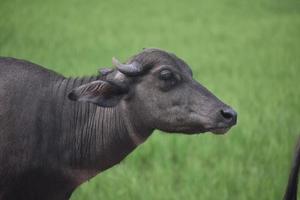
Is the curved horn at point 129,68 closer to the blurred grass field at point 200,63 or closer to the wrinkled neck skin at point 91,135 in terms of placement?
the wrinkled neck skin at point 91,135

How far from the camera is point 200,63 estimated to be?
7.13 m

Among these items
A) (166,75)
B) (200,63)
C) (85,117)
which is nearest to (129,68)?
(166,75)

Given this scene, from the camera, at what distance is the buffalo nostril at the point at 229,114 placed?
6.07 feet

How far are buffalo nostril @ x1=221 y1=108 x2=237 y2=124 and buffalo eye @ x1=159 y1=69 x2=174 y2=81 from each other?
0.28 meters

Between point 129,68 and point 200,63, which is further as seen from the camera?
point 200,63

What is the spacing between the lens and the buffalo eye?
6.44ft

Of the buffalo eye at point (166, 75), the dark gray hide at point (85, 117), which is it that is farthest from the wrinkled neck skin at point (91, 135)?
the buffalo eye at point (166, 75)

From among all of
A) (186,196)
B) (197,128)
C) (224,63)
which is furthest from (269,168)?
(224,63)

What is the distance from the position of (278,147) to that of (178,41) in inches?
184

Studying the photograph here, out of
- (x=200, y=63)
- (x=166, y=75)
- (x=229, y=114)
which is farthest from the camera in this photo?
(x=200, y=63)

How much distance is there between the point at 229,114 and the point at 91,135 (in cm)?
69

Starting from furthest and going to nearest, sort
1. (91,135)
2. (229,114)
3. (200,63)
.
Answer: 1. (200,63)
2. (91,135)
3. (229,114)

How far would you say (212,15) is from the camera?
10.7 metres

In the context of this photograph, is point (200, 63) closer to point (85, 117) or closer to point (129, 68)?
point (85, 117)
